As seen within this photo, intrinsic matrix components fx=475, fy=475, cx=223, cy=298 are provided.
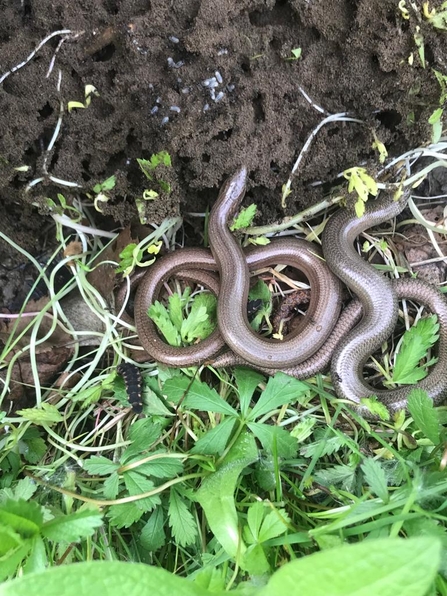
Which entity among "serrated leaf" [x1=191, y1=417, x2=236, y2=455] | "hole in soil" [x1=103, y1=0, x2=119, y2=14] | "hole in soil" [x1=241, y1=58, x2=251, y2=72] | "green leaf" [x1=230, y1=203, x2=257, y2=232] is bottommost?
"serrated leaf" [x1=191, y1=417, x2=236, y2=455]

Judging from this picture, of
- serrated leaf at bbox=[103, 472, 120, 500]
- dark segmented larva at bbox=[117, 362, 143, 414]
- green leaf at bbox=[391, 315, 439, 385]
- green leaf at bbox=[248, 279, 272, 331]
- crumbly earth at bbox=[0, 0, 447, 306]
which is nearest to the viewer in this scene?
crumbly earth at bbox=[0, 0, 447, 306]

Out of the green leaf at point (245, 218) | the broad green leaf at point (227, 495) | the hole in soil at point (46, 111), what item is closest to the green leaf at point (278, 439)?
the broad green leaf at point (227, 495)

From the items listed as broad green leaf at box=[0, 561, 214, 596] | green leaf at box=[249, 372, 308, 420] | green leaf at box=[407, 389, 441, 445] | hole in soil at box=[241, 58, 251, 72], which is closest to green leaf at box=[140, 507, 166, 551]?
green leaf at box=[249, 372, 308, 420]

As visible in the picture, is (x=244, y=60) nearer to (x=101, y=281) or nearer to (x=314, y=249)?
(x=314, y=249)

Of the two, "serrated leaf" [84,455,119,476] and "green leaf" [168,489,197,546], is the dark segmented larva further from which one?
"green leaf" [168,489,197,546]

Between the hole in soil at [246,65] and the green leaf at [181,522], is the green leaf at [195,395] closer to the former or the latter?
the green leaf at [181,522]

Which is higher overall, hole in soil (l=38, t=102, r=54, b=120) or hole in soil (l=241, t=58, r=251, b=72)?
hole in soil (l=241, t=58, r=251, b=72)

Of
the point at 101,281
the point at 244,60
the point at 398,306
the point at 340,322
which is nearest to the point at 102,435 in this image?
the point at 101,281
